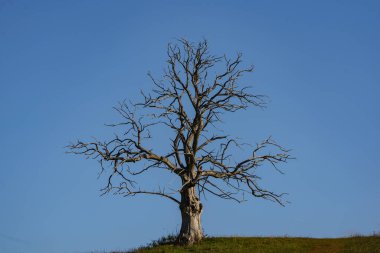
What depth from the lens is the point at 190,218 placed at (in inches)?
1389

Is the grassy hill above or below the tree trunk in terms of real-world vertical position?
below

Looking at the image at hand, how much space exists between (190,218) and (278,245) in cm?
561

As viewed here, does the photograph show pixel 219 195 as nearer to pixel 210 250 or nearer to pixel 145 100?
pixel 210 250

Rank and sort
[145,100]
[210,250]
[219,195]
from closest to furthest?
[210,250] < [219,195] < [145,100]

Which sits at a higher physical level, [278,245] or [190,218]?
[190,218]

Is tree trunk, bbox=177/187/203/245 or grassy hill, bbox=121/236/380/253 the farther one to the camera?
tree trunk, bbox=177/187/203/245

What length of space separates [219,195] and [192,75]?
827 centimetres

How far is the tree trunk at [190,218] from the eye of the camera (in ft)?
115

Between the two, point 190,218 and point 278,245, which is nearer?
point 278,245

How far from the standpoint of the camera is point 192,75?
38.0 meters

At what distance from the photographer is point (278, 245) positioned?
108 ft

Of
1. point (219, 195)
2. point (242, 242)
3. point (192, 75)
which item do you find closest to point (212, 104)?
point (192, 75)

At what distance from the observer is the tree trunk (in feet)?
115

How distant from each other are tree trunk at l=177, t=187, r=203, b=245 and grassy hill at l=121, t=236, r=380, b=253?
0.66m
